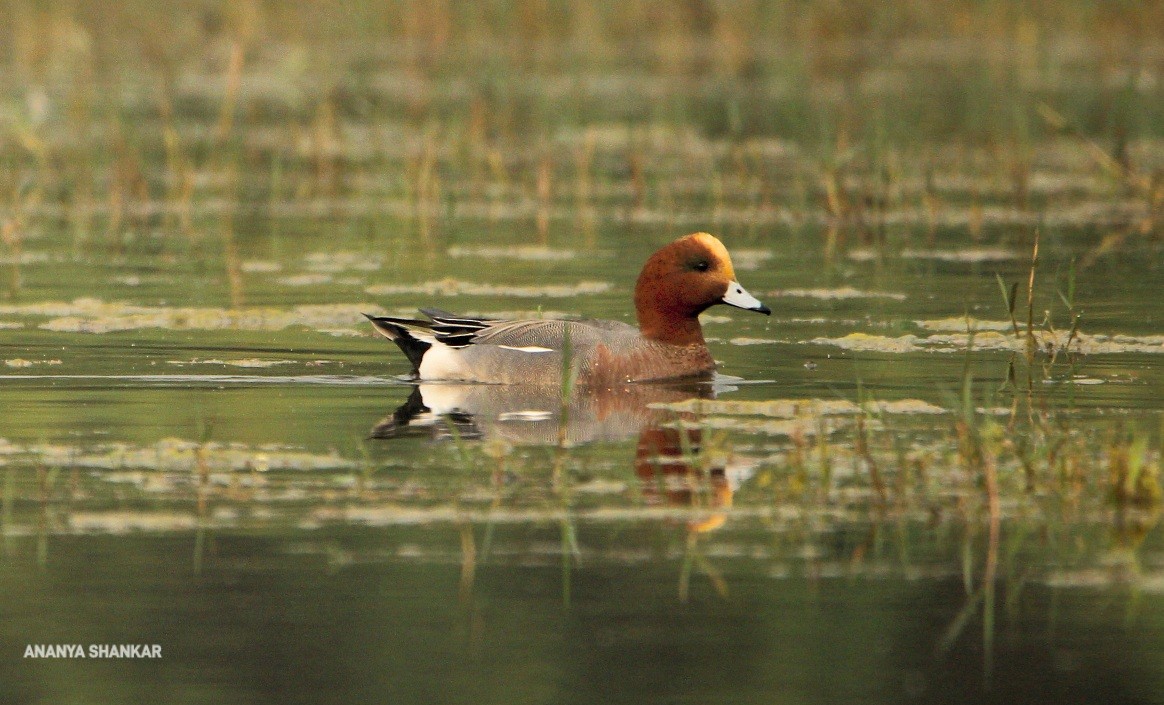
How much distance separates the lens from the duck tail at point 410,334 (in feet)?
30.9

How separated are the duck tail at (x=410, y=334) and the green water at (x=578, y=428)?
0.24 m

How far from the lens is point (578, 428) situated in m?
8.12

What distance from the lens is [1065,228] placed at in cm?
1458

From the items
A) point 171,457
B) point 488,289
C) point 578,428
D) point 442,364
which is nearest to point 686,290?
point 442,364

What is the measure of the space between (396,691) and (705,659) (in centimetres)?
76

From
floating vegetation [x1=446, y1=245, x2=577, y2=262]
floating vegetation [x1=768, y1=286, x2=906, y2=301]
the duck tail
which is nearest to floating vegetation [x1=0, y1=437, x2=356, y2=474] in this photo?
the duck tail

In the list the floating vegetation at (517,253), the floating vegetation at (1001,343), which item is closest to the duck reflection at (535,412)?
the floating vegetation at (1001,343)

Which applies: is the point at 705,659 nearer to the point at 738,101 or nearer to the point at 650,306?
the point at 650,306

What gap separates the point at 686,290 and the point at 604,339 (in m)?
0.55

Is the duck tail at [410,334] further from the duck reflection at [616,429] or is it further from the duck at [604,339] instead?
the duck reflection at [616,429]

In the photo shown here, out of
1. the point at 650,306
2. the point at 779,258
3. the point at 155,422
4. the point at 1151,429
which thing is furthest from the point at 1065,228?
the point at 155,422

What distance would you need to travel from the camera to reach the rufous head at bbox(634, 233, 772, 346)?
9.60 metres

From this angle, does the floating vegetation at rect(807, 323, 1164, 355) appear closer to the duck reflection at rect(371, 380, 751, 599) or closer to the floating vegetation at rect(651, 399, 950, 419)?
the duck reflection at rect(371, 380, 751, 599)

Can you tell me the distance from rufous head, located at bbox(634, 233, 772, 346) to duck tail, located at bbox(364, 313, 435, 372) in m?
0.97
